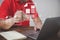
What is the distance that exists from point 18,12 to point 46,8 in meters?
0.61

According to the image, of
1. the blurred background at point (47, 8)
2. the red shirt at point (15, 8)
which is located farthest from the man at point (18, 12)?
the blurred background at point (47, 8)

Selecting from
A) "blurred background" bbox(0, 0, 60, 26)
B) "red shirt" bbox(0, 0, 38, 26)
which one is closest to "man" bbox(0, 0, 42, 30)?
"red shirt" bbox(0, 0, 38, 26)

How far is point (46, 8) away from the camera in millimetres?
2385

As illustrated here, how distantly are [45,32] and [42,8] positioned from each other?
5.11 ft

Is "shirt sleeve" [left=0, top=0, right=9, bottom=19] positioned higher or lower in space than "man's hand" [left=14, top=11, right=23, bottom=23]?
higher

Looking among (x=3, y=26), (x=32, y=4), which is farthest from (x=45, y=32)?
(x=32, y=4)

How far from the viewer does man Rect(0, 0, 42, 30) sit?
6.15ft

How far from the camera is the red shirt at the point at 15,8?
6.19ft

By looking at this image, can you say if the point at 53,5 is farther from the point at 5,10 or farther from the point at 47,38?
the point at 47,38

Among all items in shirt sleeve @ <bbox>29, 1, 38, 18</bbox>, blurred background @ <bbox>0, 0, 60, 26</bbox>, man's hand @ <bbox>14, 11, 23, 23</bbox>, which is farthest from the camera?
blurred background @ <bbox>0, 0, 60, 26</bbox>

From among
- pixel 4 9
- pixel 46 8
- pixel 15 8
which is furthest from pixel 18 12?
pixel 46 8

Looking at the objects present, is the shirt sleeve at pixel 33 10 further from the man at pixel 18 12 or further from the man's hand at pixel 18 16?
the man's hand at pixel 18 16

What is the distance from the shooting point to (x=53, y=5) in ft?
8.02

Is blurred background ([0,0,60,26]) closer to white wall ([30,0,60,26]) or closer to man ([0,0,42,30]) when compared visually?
white wall ([30,0,60,26])
